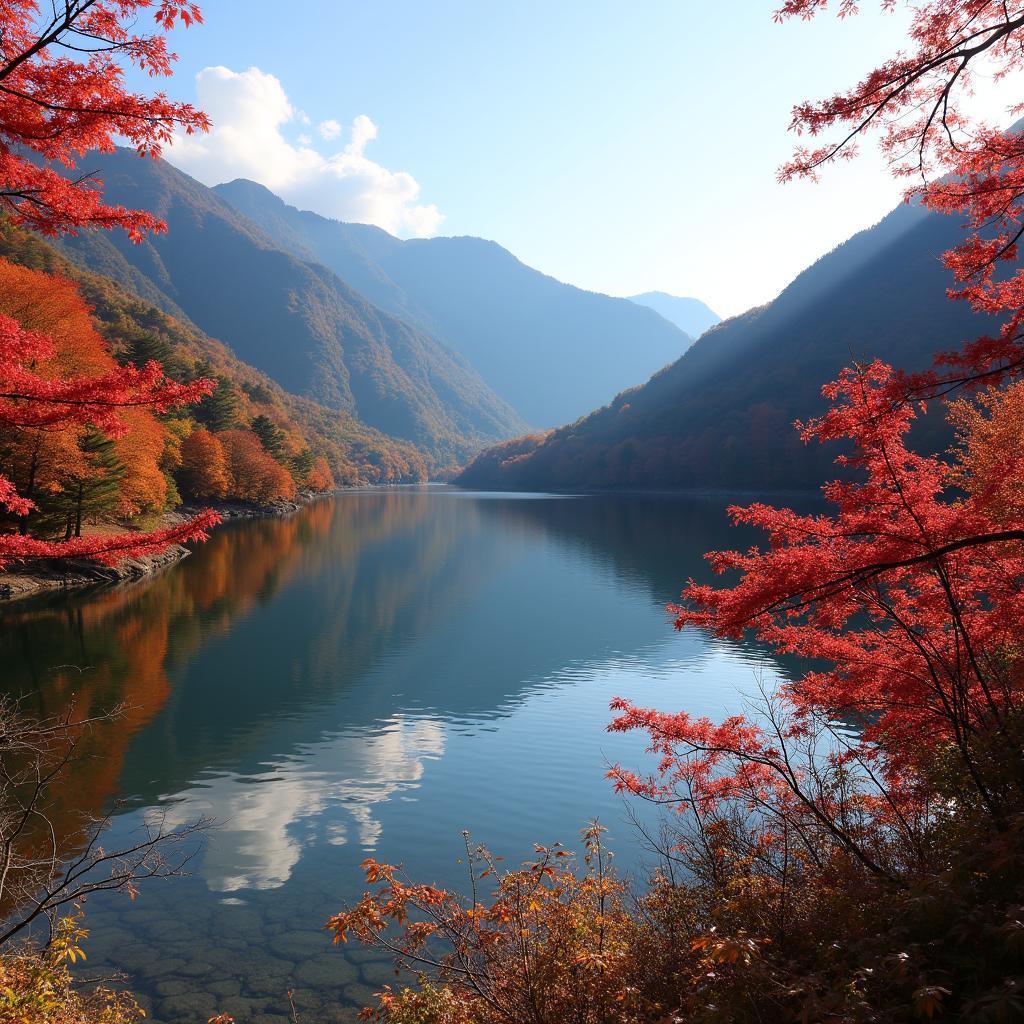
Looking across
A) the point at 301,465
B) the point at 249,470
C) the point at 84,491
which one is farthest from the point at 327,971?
the point at 301,465

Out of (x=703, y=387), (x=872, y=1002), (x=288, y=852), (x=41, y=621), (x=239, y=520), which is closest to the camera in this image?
(x=872, y=1002)

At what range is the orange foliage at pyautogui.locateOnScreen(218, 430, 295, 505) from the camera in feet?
213

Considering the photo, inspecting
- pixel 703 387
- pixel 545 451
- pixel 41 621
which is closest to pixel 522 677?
pixel 41 621

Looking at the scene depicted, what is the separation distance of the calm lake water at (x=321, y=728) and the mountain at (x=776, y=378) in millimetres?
59414

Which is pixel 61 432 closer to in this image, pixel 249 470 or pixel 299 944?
pixel 299 944

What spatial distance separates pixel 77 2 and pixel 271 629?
69.2 feet

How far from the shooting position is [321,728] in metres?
15.0

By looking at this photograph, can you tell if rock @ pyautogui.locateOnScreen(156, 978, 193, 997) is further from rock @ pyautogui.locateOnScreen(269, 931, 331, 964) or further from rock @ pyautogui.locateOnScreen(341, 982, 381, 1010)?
rock @ pyautogui.locateOnScreen(341, 982, 381, 1010)

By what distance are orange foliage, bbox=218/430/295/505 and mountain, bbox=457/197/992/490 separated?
59.3 metres

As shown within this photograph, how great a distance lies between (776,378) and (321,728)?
105 m

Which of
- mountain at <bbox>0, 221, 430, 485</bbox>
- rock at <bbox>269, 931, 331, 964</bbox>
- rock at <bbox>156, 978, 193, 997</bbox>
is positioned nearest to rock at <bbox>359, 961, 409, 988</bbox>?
rock at <bbox>269, 931, 331, 964</bbox>

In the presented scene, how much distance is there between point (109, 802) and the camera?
37.0ft

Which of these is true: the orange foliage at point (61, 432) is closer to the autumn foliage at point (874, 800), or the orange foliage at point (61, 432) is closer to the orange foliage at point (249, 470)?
the autumn foliage at point (874, 800)

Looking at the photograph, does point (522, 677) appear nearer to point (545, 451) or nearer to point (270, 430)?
point (270, 430)
